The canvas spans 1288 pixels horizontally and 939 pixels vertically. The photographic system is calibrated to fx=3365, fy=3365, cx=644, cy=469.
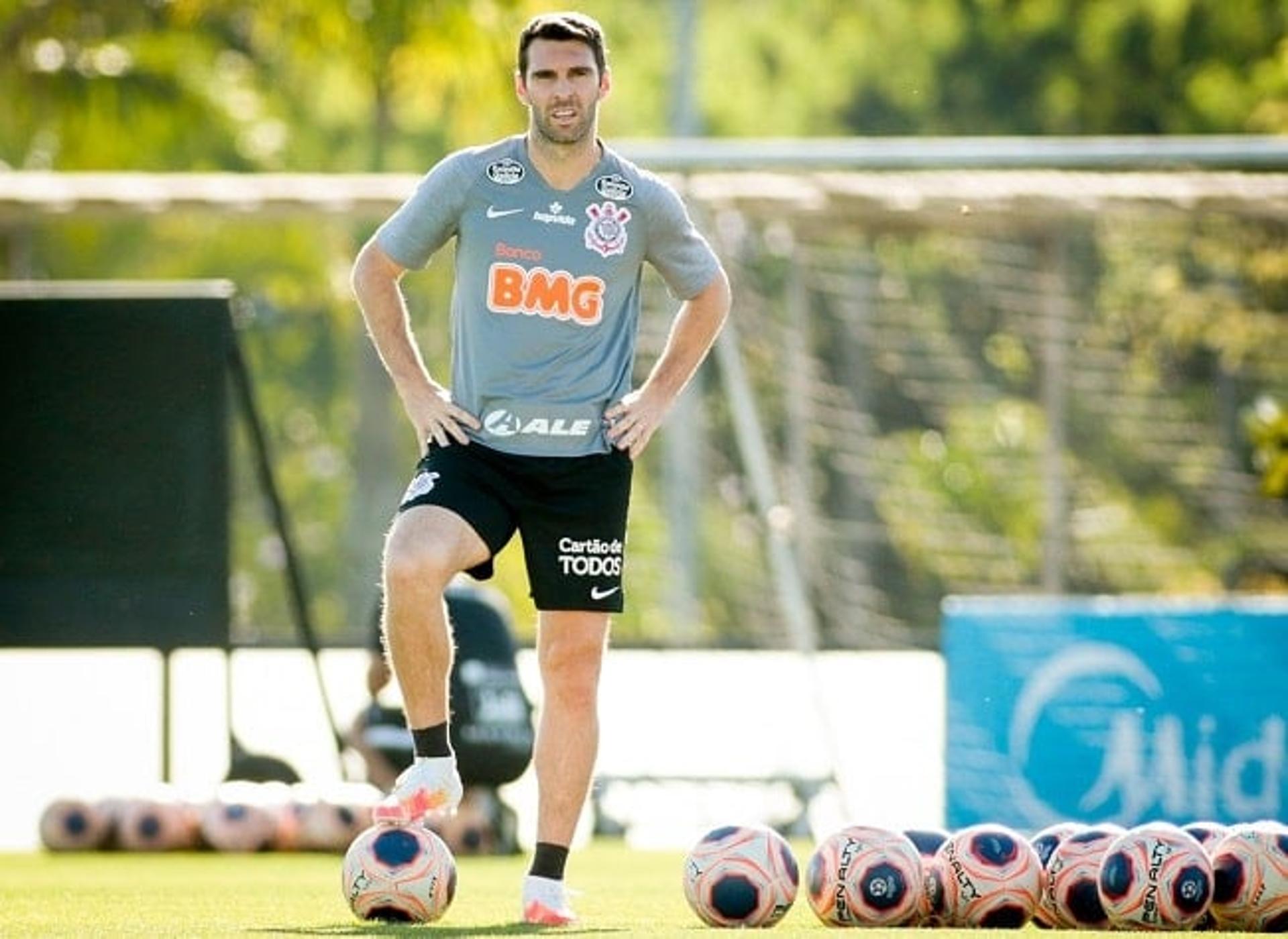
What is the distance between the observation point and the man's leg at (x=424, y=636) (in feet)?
27.4

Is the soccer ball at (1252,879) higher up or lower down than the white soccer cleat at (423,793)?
lower down

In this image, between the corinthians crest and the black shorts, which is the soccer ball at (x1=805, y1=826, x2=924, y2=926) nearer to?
the black shorts

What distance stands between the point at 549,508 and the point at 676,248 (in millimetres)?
813

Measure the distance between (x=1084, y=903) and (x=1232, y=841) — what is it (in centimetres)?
41

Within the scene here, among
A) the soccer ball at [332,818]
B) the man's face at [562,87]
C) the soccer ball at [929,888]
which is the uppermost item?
the man's face at [562,87]

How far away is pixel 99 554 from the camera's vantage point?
14.0m

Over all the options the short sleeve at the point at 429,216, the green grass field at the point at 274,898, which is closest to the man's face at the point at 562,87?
the short sleeve at the point at 429,216

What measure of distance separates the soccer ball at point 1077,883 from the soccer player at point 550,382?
1.22 metres

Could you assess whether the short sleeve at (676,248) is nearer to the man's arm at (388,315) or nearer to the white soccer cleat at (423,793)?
the man's arm at (388,315)

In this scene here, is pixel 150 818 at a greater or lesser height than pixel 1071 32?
lesser

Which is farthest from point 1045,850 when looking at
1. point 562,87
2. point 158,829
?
point 158,829

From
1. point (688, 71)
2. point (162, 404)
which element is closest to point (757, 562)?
point (688, 71)

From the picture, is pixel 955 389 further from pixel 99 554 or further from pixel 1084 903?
pixel 1084 903

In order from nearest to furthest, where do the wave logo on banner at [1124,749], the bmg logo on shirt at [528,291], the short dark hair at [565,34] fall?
the short dark hair at [565,34] → the bmg logo on shirt at [528,291] → the wave logo on banner at [1124,749]
